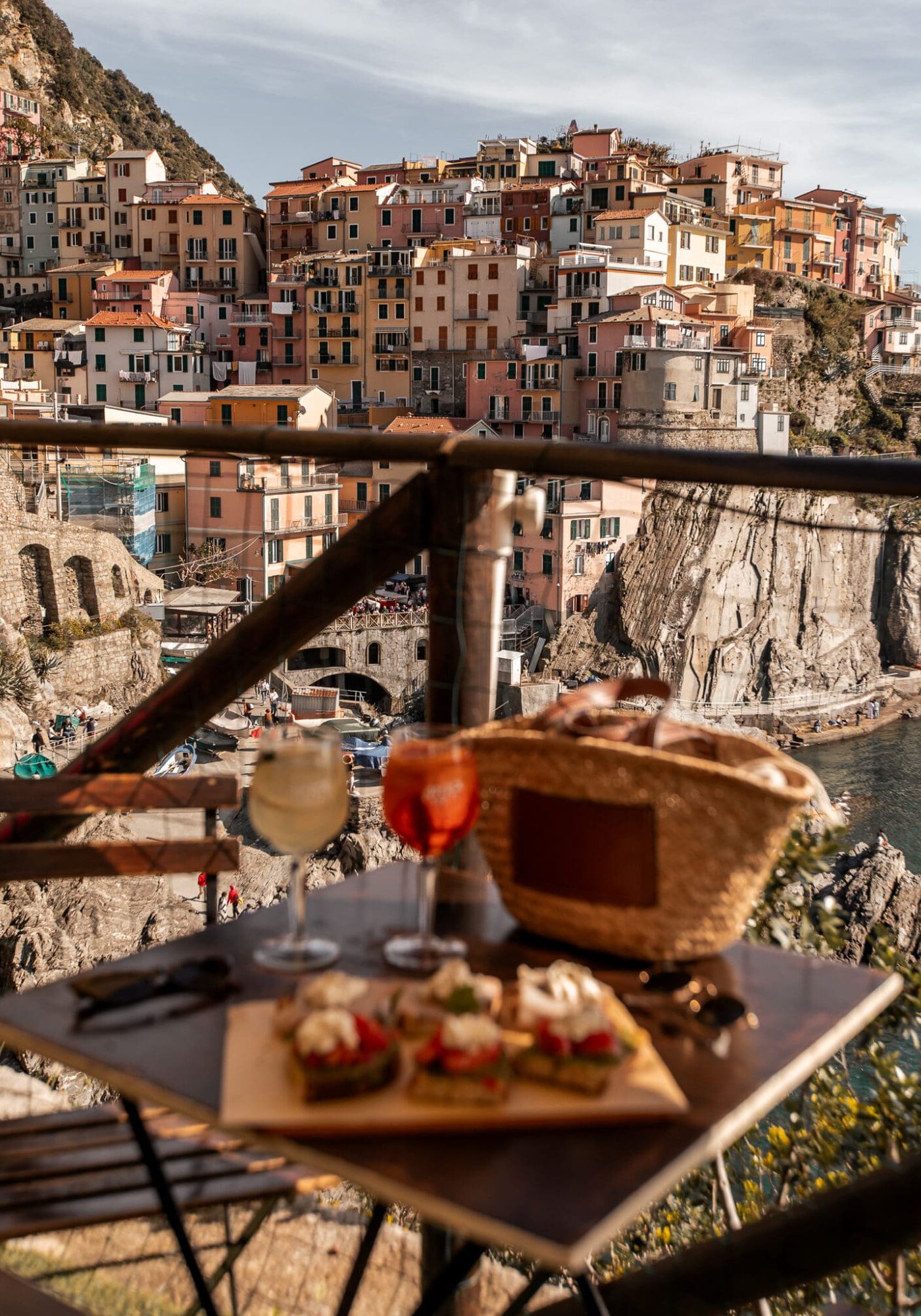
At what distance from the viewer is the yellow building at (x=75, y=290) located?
40656mm

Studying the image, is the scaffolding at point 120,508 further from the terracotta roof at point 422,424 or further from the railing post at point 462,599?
the railing post at point 462,599

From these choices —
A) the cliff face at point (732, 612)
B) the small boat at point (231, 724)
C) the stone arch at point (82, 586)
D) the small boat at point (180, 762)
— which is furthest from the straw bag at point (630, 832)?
the cliff face at point (732, 612)

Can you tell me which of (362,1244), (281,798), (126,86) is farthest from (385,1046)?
(126,86)

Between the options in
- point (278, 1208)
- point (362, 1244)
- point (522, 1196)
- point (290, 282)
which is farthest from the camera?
point (290, 282)

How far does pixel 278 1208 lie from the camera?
86.0 inches

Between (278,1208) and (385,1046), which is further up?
(385,1046)

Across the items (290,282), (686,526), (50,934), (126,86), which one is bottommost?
(50,934)

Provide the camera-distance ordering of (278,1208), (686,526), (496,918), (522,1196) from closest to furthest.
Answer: (522,1196)
(496,918)
(278,1208)
(686,526)

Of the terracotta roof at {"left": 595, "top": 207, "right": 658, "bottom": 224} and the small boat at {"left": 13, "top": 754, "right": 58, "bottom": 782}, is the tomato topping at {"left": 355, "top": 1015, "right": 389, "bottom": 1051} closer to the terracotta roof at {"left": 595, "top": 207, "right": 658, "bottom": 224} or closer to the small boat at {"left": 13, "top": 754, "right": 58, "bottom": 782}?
the small boat at {"left": 13, "top": 754, "right": 58, "bottom": 782}

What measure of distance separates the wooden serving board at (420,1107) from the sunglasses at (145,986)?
0.48ft

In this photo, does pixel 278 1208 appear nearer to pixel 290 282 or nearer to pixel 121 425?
pixel 121 425

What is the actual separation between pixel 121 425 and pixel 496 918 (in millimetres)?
1075

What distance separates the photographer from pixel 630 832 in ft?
3.17

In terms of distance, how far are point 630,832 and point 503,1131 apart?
0.30 metres
